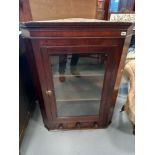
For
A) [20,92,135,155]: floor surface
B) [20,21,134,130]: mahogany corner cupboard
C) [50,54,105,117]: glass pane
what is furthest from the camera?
[20,92,135,155]: floor surface

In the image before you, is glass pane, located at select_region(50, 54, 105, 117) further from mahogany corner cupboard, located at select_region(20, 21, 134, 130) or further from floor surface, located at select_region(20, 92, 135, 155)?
floor surface, located at select_region(20, 92, 135, 155)

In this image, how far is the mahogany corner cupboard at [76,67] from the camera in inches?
43.7

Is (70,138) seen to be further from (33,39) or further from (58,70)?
(33,39)

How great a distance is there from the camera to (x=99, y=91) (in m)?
1.46

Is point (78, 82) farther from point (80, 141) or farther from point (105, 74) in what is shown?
point (80, 141)

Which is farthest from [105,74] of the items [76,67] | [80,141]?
[80,141]

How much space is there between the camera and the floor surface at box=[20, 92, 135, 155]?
1438 millimetres

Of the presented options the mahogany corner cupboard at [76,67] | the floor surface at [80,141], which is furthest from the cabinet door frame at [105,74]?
the floor surface at [80,141]

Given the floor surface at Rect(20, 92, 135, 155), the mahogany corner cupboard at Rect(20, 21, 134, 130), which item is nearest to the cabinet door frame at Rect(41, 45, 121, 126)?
the mahogany corner cupboard at Rect(20, 21, 134, 130)

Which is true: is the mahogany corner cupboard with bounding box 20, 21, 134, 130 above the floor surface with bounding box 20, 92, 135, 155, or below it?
above

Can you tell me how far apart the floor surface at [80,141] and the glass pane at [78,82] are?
0.21 metres

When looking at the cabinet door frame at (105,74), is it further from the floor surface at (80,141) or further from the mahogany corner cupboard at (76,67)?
the floor surface at (80,141)
